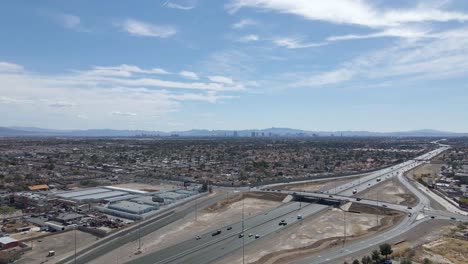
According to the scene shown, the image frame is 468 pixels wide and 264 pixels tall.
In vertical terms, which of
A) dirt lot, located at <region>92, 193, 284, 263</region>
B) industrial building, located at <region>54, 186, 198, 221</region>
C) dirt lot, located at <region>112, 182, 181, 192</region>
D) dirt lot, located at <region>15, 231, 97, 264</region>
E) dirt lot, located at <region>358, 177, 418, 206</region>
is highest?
dirt lot, located at <region>358, 177, 418, 206</region>

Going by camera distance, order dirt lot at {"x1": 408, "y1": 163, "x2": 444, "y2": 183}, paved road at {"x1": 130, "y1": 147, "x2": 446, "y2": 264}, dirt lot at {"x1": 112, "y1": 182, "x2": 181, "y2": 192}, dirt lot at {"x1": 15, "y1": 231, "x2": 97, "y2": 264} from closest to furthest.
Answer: paved road at {"x1": 130, "y1": 147, "x2": 446, "y2": 264}
dirt lot at {"x1": 15, "y1": 231, "x2": 97, "y2": 264}
dirt lot at {"x1": 112, "y1": 182, "x2": 181, "y2": 192}
dirt lot at {"x1": 408, "y1": 163, "x2": 444, "y2": 183}

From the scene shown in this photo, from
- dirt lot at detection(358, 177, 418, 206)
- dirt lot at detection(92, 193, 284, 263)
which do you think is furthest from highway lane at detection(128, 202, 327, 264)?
dirt lot at detection(358, 177, 418, 206)

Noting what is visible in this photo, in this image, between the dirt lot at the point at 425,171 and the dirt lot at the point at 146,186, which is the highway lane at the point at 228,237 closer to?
the dirt lot at the point at 146,186

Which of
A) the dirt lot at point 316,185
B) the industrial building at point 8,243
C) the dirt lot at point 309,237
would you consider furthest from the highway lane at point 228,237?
the dirt lot at point 316,185

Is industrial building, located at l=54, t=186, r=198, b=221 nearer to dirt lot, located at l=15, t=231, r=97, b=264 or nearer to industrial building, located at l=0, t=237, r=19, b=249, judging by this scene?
dirt lot, located at l=15, t=231, r=97, b=264

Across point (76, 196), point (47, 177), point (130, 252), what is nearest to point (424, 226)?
point (130, 252)

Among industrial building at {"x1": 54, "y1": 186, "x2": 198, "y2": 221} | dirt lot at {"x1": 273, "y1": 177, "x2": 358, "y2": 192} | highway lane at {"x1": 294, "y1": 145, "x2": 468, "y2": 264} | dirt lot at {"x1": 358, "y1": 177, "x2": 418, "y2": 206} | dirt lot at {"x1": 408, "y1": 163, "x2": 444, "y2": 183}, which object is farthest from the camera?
dirt lot at {"x1": 408, "y1": 163, "x2": 444, "y2": 183}

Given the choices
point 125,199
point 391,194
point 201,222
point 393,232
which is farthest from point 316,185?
point 125,199
